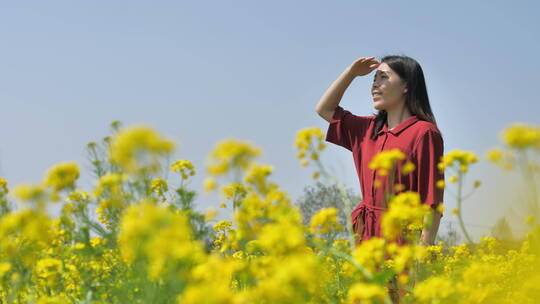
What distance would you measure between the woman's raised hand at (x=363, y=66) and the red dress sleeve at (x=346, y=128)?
306 mm

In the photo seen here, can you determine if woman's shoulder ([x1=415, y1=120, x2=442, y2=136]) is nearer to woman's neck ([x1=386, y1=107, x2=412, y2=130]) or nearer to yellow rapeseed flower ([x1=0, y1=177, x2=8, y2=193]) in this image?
woman's neck ([x1=386, y1=107, x2=412, y2=130])

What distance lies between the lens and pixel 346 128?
4.66 m

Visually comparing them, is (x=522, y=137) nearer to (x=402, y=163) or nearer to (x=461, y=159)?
(x=461, y=159)

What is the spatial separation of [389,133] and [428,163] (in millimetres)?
389

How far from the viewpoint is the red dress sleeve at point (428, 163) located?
3.86 m

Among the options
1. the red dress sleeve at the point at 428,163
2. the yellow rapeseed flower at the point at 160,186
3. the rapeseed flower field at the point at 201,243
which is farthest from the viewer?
the red dress sleeve at the point at 428,163

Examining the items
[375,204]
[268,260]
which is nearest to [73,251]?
[268,260]

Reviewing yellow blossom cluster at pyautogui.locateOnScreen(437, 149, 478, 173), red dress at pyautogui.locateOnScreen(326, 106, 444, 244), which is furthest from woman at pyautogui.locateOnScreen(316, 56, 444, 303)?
yellow blossom cluster at pyautogui.locateOnScreen(437, 149, 478, 173)

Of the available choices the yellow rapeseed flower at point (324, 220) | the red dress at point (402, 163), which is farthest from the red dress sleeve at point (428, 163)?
the yellow rapeseed flower at point (324, 220)

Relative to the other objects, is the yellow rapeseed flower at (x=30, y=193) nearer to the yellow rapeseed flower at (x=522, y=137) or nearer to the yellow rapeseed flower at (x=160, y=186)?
the yellow rapeseed flower at (x=160, y=186)

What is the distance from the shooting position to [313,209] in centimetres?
2233

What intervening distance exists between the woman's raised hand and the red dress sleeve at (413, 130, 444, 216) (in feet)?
2.74

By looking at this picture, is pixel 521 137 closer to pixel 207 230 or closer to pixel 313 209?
pixel 207 230

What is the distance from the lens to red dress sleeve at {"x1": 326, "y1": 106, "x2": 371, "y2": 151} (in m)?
4.61
